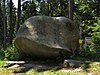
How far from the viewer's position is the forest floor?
9.54 m

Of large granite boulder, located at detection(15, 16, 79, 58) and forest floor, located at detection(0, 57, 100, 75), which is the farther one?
large granite boulder, located at detection(15, 16, 79, 58)

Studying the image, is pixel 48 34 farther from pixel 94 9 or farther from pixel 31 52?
pixel 94 9

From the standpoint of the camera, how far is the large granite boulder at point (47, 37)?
11.1m

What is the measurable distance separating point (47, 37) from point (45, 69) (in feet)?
5.97

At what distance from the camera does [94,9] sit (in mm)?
26766

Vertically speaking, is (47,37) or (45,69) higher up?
(47,37)

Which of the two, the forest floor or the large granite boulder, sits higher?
the large granite boulder

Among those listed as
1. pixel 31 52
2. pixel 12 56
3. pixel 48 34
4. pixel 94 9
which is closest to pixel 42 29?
pixel 48 34

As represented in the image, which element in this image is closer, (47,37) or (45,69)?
(45,69)

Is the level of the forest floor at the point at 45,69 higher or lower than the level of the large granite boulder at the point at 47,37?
lower

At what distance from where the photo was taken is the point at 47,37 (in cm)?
1139

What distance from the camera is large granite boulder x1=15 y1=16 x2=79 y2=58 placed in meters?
11.1

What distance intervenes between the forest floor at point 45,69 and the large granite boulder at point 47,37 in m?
0.73

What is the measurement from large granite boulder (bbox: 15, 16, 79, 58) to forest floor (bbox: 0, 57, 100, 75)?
2.40 ft
